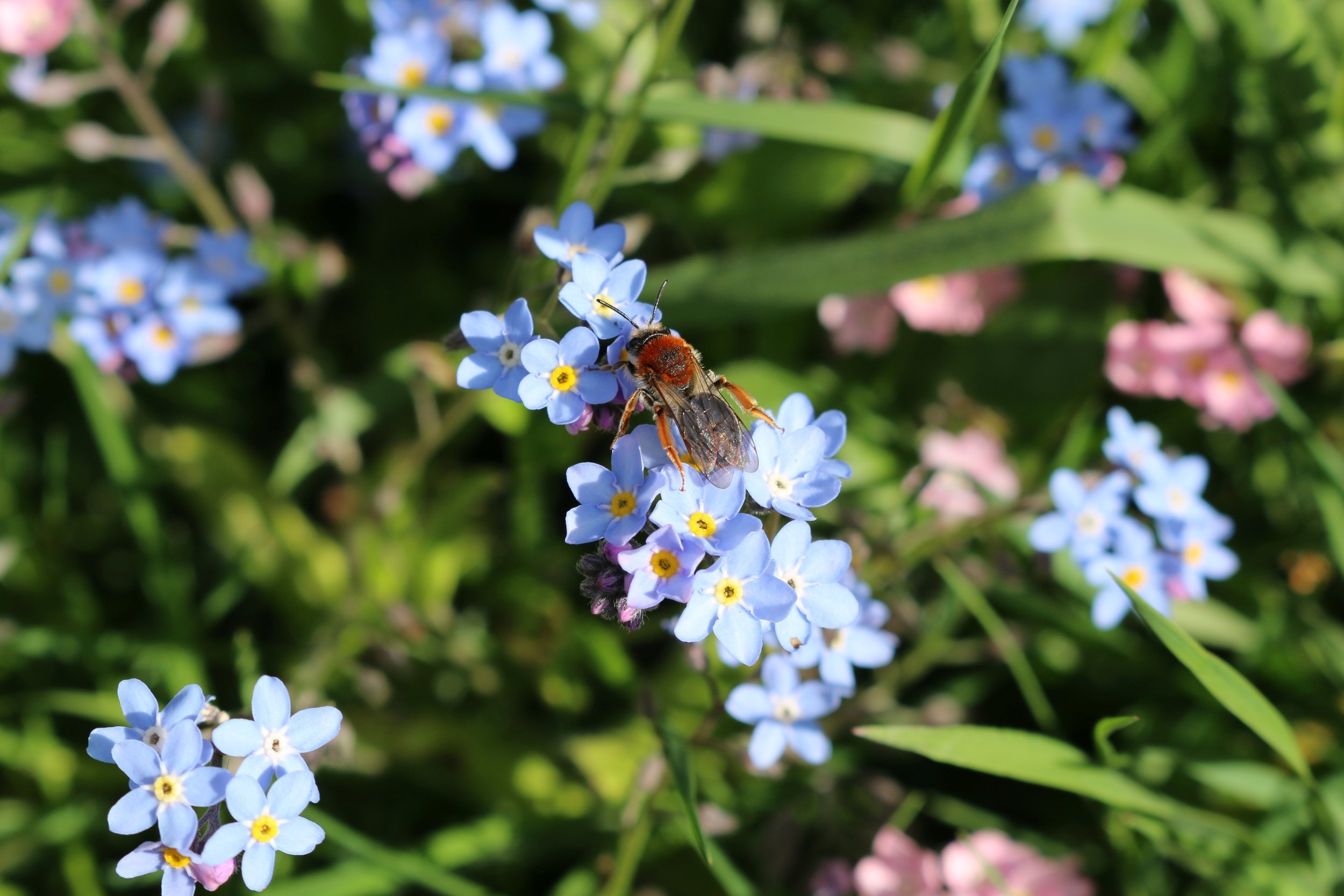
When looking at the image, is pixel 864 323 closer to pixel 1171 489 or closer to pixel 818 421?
pixel 1171 489

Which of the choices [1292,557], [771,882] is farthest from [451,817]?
[1292,557]

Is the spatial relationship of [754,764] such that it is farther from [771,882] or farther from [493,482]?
[493,482]

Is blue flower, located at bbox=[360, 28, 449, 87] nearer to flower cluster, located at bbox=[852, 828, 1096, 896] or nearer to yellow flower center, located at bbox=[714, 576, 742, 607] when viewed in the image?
yellow flower center, located at bbox=[714, 576, 742, 607]

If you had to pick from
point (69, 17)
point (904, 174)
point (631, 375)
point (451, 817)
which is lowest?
point (451, 817)

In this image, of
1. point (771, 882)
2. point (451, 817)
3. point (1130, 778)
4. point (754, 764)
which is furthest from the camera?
point (451, 817)

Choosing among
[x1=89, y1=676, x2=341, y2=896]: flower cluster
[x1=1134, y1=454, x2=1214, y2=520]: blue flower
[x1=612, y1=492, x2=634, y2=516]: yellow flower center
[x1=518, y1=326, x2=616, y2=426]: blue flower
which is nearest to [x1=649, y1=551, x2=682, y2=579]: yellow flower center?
[x1=612, y1=492, x2=634, y2=516]: yellow flower center

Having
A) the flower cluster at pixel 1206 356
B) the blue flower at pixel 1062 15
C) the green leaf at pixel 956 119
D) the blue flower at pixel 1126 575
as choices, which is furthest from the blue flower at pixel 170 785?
the blue flower at pixel 1062 15

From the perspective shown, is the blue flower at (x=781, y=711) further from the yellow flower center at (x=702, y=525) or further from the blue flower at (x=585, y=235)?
the blue flower at (x=585, y=235)
